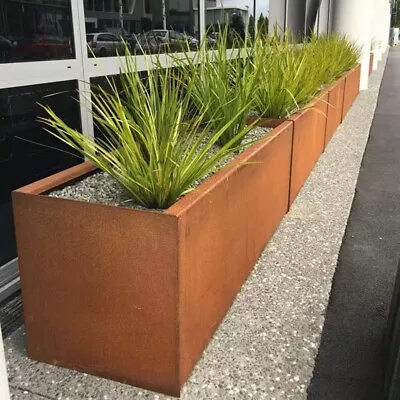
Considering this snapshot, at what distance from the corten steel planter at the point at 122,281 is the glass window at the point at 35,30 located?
2.99ft

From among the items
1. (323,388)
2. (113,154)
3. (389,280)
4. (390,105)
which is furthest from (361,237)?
(390,105)

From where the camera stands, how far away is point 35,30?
9.52ft

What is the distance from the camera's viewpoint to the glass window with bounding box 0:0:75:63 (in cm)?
269

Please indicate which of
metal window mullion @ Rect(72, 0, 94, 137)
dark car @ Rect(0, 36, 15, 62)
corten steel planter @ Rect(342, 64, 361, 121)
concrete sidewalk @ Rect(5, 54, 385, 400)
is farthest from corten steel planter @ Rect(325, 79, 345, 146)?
dark car @ Rect(0, 36, 15, 62)

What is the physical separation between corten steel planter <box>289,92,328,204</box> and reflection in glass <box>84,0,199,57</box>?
1.14 meters

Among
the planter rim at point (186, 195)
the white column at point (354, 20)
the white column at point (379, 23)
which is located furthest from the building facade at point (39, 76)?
the white column at point (379, 23)

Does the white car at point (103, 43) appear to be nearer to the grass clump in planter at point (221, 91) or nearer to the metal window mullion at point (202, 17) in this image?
the grass clump in planter at point (221, 91)

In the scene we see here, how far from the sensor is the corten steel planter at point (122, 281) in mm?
1877

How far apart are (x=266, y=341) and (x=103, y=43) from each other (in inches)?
91.0

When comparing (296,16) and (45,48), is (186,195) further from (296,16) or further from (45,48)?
(296,16)

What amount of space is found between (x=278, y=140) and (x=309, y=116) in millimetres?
1279

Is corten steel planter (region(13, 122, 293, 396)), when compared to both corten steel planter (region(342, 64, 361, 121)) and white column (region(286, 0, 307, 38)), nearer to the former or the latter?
corten steel planter (region(342, 64, 361, 121))

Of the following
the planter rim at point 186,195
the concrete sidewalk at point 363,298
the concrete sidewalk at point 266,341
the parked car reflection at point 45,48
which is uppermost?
the parked car reflection at point 45,48

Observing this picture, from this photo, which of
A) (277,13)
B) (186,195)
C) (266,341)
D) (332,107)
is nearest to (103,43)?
(186,195)
